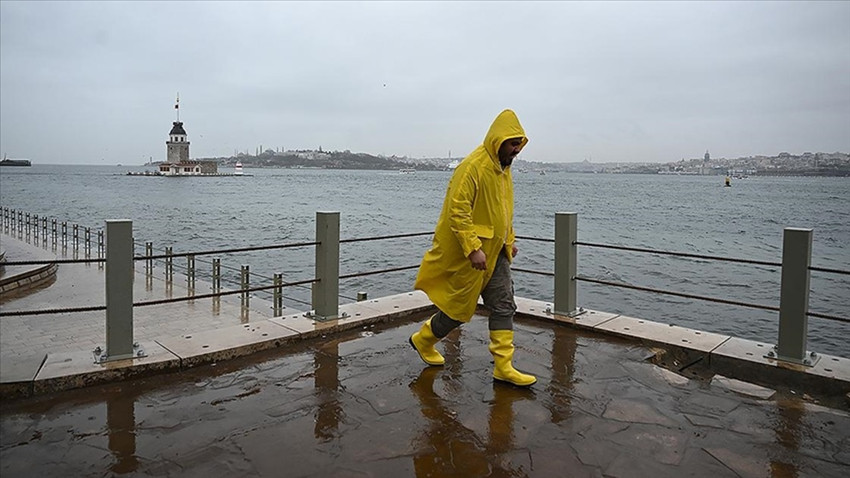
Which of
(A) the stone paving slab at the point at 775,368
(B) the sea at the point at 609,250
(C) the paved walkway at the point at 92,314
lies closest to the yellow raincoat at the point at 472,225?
(A) the stone paving slab at the point at 775,368

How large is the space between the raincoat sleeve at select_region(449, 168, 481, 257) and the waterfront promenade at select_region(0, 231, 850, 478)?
1.05 meters

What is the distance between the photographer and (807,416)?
13.5ft

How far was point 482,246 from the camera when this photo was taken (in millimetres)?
4539

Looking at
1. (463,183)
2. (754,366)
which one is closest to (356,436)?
(463,183)

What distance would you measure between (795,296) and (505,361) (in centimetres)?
239

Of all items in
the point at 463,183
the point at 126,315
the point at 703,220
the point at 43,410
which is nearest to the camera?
the point at 43,410

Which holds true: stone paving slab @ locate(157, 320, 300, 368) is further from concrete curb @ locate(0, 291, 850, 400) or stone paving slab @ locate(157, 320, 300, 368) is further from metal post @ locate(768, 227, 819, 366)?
metal post @ locate(768, 227, 819, 366)

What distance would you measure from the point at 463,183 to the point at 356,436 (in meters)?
1.81

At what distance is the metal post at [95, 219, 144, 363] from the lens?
4633 millimetres

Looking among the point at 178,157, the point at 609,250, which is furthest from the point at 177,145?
the point at 609,250

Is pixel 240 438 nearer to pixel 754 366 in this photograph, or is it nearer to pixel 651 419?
pixel 651 419

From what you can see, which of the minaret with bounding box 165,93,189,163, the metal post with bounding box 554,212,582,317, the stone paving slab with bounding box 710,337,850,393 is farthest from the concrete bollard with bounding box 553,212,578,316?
the minaret with bounding box 165,93,189,163

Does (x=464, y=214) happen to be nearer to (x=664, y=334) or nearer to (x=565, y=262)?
(x=565, y=262)

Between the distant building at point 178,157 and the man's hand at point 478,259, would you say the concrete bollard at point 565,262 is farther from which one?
the distant building at point 178,157
